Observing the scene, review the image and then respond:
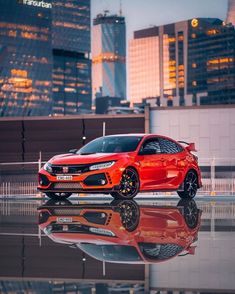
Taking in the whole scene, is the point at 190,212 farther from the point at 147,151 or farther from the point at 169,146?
the point at 169,146

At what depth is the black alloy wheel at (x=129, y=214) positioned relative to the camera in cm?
1336

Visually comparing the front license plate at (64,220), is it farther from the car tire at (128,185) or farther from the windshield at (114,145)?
the windshield at (114,145)

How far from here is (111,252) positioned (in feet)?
Result: 31.7

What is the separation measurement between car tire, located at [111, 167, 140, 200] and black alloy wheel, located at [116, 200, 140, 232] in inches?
6.2

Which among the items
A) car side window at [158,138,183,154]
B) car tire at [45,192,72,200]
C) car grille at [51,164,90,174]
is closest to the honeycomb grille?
car grille at [51,164,90,174]

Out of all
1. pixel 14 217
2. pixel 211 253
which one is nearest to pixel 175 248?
pixel 211 253

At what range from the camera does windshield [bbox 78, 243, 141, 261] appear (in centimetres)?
918

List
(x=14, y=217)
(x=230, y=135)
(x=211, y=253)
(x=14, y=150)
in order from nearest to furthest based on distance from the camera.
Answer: (x=211, y=253) → (x=14, y=217) → (x=230, y=135) → (x=14, y=150)

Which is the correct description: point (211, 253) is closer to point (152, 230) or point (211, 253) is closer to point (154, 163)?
point (152, 230)

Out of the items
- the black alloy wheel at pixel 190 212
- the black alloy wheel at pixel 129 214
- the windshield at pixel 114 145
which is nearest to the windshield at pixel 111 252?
the black alloy wheel at pixel 129 214

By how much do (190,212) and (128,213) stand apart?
4.44 ft

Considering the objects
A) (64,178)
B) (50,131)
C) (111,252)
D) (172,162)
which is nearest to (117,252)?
(111,252)

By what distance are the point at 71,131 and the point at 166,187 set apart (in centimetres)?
2381

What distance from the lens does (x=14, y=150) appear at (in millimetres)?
42906
